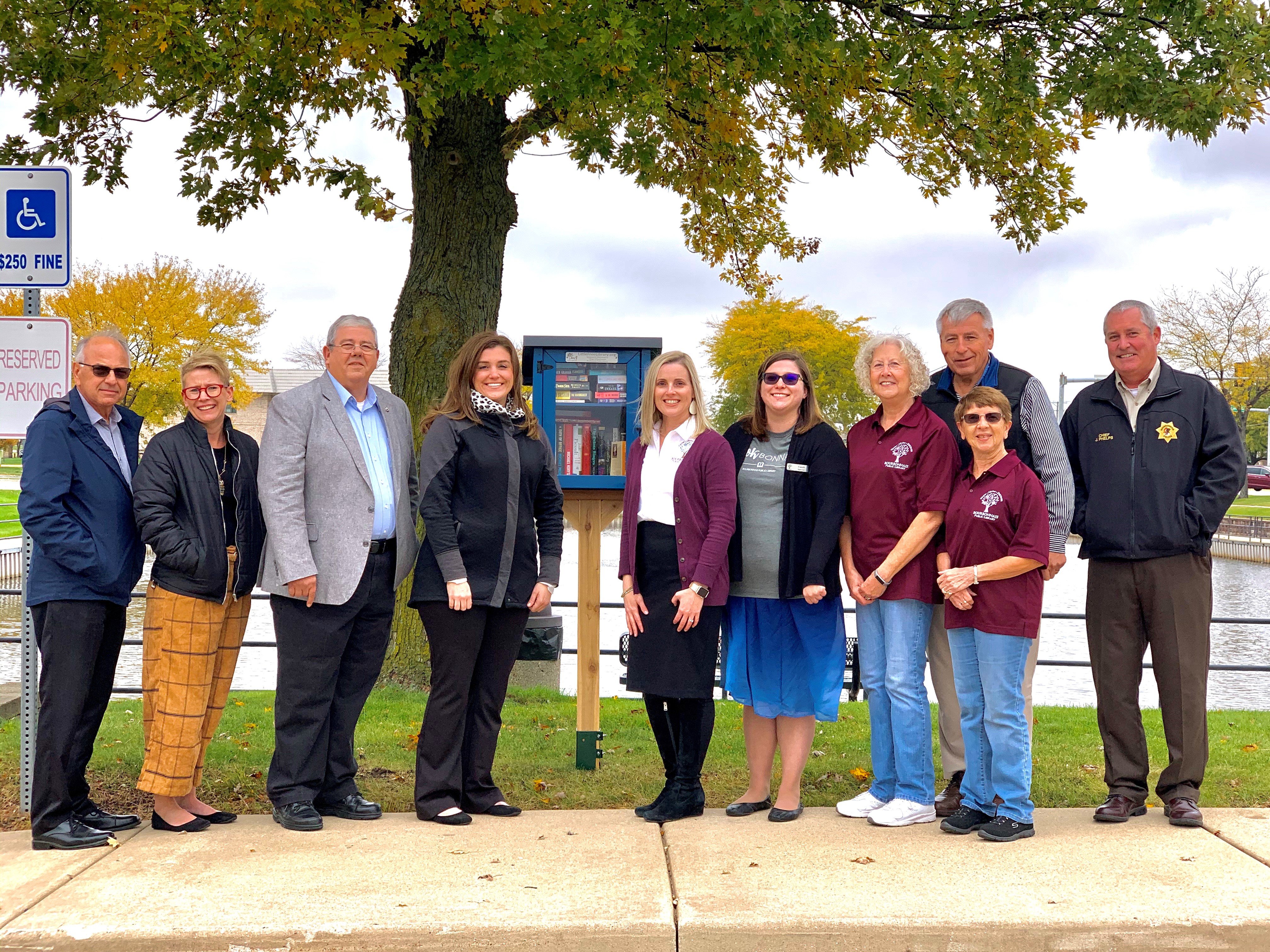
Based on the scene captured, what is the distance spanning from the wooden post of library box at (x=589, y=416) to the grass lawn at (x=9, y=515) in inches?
912

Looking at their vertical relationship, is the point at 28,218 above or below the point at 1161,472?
above

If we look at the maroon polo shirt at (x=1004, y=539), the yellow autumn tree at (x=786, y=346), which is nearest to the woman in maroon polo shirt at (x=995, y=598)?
the maroon polo shirt at (x=1004, y=539)

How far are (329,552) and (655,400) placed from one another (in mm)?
1636

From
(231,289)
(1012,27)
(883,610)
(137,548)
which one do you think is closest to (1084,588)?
(1012,27)

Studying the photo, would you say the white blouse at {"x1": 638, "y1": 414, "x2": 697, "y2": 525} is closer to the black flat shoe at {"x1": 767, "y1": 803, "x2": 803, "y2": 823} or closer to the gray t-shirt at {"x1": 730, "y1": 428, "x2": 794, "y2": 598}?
the gray t-shirt at {"x1": 730, "y1": 428, "x2": 794, "y2": 598}

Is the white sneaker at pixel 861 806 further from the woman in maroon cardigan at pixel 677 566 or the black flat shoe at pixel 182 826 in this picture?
the black flat shoe at pixel 182 826

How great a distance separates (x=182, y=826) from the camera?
5.07 m

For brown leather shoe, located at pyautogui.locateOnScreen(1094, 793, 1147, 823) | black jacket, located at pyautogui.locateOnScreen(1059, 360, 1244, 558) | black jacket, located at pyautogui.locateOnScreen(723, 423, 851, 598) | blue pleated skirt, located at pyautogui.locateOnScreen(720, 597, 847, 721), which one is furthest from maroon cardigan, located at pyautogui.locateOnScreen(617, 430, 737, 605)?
brown leather shoe, located at pyautogui.locateOnScreen(1094, 793, 1147, 823)

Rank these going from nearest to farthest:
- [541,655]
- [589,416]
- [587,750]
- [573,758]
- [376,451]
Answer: [376,451] → [589,416] → [587,750] → [573,758] → [541,655]

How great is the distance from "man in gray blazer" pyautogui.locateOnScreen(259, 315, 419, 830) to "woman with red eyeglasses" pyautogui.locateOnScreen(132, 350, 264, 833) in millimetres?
157

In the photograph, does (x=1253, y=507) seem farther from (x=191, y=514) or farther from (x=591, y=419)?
(x=191, y=514)

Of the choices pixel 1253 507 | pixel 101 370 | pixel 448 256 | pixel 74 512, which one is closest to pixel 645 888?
pixel 74 512

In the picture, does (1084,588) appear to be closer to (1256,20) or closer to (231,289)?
(1256,20)

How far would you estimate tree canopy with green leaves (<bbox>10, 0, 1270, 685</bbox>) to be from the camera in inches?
274
